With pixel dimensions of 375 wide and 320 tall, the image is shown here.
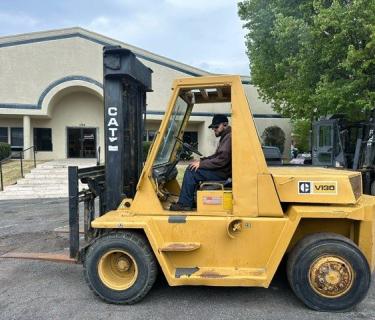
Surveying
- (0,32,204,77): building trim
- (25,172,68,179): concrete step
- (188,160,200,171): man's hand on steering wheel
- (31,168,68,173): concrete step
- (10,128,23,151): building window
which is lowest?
(25,172,68,179): concrete step

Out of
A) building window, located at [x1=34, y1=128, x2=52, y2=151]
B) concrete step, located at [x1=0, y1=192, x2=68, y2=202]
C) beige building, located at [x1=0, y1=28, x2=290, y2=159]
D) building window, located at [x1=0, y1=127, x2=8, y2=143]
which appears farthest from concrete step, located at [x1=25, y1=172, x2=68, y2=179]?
building window, located at [x1=0, y1=127, x2=8, y2=143]

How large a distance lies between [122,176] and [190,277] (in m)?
1.55

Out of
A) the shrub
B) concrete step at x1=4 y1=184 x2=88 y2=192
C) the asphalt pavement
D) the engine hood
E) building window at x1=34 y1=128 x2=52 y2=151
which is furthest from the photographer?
building window at x1=34 y1=128 x2=52 y2=151

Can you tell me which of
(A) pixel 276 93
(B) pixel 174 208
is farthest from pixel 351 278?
(A) pixel 276 93

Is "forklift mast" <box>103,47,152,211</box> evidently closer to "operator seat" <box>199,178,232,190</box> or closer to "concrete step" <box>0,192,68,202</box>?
"operator seat" <box>199,178,232,190</box>

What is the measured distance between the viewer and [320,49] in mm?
13266

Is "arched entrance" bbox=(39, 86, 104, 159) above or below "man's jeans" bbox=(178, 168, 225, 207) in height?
above

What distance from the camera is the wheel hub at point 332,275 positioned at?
411 cm

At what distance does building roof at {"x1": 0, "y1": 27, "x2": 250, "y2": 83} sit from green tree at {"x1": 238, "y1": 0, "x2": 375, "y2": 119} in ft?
25.0

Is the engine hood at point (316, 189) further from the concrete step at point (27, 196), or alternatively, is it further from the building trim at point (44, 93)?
the building trim at point (44, 93)

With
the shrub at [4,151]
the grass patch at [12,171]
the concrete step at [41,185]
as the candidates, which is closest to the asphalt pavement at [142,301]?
the concrete step at [41,185]

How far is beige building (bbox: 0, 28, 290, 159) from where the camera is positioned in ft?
77.4

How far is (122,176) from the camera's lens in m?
4.88

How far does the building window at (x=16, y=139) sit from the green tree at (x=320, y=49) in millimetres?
17050
